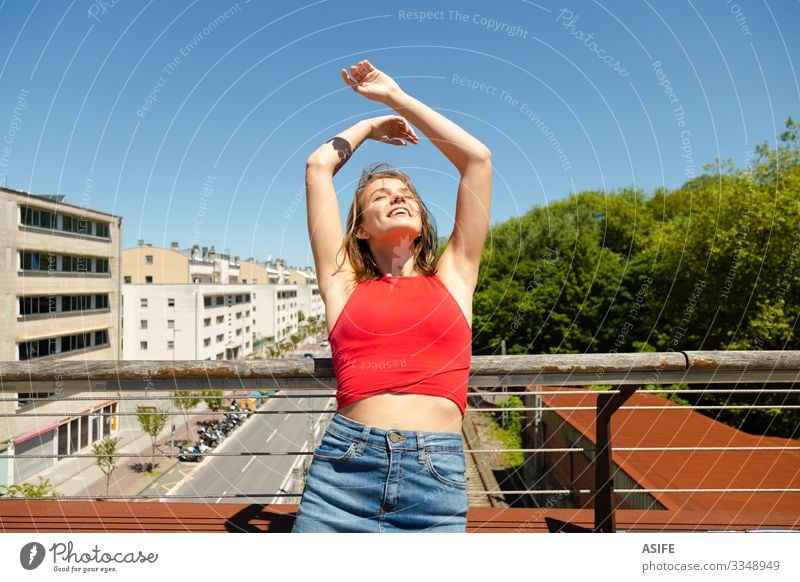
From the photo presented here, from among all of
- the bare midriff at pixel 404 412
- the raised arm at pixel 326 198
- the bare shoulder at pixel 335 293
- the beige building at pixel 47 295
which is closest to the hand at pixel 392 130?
the raised arm at pixel 326 198

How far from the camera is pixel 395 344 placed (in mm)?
1392

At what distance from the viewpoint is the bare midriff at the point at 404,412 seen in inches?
53.3

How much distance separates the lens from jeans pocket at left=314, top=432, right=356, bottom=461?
134cm

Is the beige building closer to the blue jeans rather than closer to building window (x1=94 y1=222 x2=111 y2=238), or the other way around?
building window (x1=94 y1=222 x2=111 y2=238)

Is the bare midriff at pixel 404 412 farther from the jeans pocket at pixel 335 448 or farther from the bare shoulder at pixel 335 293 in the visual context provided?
the bare shoulder at pixel 335 293

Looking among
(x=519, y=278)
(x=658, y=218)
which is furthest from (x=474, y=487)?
(x=658, y=218)

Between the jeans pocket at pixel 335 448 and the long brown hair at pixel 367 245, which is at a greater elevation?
the long brown hair at pixel 367 245

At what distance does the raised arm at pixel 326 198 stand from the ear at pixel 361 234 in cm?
10

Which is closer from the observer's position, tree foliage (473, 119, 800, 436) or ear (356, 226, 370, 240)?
ear (356, 226, 370, 240)

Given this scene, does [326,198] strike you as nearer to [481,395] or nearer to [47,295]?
[481,395]

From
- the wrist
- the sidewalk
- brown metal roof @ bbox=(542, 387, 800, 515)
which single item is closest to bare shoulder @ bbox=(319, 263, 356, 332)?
the wrist

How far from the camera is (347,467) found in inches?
53.0

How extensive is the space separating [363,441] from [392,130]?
1.13 metres

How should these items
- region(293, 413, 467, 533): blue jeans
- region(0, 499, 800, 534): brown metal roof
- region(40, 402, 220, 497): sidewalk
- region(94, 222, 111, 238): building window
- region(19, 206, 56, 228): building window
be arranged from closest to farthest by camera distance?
region(293, 413, 467, 533): blue jeans
region(0, 499, 800, 534): brown metal roof
region(19, 206, 56, 228): building window
region(94, 222, 111, 238): building window
region(40, 402, 220, 497): sidewalk
